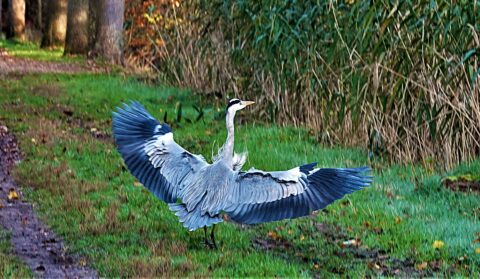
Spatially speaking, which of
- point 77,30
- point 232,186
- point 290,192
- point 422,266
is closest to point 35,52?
point 77,30

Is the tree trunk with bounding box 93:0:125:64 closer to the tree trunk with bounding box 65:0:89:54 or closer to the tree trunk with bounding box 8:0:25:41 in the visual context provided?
the tree trunk with bounding box 65:0:89:54

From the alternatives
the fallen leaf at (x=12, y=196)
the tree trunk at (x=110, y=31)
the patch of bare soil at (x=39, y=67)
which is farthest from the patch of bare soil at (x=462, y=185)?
the tree trunk at (x=110, y=31)

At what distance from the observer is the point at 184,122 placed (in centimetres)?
1285

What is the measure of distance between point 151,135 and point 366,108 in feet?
12.6

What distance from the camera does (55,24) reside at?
26.4m

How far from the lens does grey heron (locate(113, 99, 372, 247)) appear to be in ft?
20.4

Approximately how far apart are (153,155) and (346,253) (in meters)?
1.65

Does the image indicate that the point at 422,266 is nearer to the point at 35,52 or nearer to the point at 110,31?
the point at 110,31

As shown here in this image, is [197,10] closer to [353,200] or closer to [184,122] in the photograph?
[184,122]

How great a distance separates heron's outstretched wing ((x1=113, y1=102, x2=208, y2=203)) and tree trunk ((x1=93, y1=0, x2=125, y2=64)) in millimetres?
14412

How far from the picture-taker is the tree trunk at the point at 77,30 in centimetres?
2292

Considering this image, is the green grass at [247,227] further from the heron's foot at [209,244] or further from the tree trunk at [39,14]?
the tree trunk at [39,14]

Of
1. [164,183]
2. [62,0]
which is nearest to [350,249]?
[164,183]

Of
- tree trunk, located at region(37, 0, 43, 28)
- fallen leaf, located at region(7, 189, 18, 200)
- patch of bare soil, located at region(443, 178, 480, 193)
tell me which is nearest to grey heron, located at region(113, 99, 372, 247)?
fallen leaf, located at region(7, 189, 18, 200)
